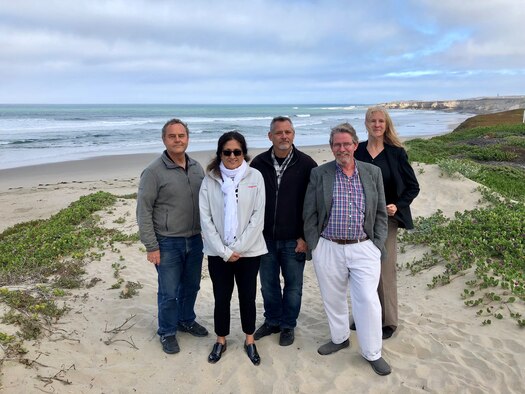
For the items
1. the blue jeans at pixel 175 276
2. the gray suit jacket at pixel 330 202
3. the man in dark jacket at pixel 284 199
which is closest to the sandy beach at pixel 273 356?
the blue jeans at pixel 175 276

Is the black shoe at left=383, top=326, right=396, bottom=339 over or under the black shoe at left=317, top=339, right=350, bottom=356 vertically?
over

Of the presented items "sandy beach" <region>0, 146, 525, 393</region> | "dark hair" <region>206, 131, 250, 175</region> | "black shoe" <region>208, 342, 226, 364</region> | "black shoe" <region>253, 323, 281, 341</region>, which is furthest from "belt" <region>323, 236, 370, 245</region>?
Answer: "black shoe" <region>208, 342, 226, 364</region>

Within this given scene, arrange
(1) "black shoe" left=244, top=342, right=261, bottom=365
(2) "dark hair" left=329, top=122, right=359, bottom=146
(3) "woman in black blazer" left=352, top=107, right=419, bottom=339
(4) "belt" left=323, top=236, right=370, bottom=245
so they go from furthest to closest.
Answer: (1) "black shoe" left=244, top=342, right=261, bottom=365 → (3) "woman in black blazer" left=352, top=107, right=419, bottom=339 → (4) "belt" left=323, top=236, right=370, bottom=245 → (2) "dark hair" left=329, top=122, right=359, bottom=146

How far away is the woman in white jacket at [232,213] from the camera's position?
12.0 feet

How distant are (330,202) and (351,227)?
284 mm

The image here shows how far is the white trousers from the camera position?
3.65 m

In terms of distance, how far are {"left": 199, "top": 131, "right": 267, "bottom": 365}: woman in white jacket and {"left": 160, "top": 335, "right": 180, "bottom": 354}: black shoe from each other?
961mm

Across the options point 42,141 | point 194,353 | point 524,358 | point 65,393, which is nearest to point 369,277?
point 524,358

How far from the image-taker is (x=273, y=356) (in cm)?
415

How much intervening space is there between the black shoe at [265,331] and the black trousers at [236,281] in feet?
1.30

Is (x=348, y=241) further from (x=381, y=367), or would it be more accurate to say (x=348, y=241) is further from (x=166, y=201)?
(x=166, y=201)

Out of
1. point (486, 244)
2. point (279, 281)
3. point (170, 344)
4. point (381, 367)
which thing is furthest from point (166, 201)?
point (486, 244)

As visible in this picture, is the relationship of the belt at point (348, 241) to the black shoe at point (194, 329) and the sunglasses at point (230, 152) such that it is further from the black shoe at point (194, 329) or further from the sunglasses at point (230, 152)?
the black shoe at point (194, 329)

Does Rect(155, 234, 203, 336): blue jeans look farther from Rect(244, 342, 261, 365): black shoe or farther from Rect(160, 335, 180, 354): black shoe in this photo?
Rect(244, 342, 261, 365): black shoe
